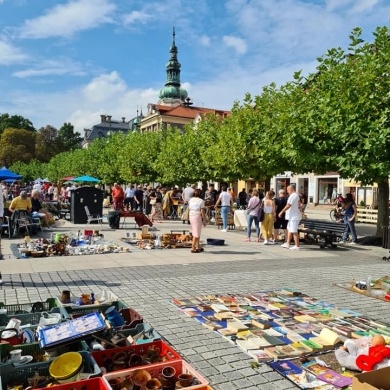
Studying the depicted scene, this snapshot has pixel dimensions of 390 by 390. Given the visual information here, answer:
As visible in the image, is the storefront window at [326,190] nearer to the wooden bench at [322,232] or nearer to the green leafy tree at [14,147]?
the wooden bench at [322,232]

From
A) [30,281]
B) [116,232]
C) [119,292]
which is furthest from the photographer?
[116,232]

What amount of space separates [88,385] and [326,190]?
144ft

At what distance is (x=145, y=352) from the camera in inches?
160

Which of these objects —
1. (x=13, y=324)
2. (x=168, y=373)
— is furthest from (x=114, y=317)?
(x=168, y=373)

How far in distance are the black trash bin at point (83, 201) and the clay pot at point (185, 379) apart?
628 inches

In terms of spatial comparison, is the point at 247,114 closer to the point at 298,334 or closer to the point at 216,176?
the point at 216,176

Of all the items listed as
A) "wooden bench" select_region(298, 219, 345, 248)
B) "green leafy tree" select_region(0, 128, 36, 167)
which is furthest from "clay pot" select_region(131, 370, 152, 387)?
"green leafy tree" select_region(0, 128, 36, 167)

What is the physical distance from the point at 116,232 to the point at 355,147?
9035 mm

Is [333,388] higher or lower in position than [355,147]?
lower

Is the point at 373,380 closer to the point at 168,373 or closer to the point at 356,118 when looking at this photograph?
the point at 168,373

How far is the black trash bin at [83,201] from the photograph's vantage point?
18.9m

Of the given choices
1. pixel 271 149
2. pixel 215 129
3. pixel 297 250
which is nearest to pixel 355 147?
pixel 297 250

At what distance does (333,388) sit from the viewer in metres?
3.91

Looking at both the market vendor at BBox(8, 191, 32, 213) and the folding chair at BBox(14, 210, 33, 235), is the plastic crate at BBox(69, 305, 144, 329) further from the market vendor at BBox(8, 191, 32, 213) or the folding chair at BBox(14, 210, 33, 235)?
the folding chair at BBox(14, 210, 33, 235)
